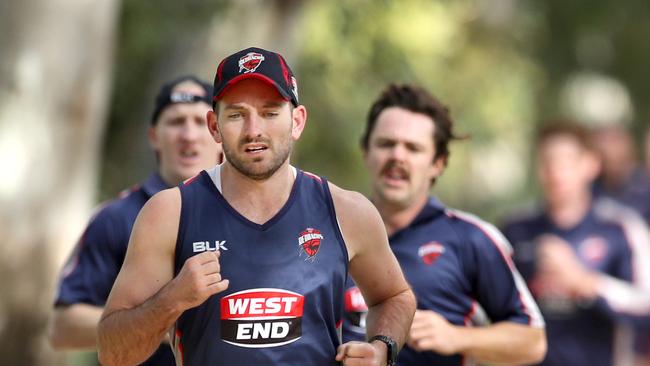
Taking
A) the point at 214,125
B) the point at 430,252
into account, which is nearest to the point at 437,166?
the point at 430,252

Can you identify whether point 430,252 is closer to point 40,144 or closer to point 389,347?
point 389,347

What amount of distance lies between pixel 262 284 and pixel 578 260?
216 inches

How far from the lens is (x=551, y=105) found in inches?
922

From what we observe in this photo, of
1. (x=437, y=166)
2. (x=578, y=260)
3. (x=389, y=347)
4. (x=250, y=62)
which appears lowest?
(x=578, y=260)

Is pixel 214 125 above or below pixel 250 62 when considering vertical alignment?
below

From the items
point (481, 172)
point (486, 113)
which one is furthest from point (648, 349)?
point (481, 172)

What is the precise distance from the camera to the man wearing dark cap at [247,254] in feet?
15.2

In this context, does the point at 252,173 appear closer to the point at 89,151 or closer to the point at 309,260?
the point at 309,260

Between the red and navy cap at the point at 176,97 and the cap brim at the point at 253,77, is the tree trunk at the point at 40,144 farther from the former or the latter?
the cap brim at the point at 253,77

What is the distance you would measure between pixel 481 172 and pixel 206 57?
9936 millimetres

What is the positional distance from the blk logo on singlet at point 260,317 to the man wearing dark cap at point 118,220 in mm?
1763

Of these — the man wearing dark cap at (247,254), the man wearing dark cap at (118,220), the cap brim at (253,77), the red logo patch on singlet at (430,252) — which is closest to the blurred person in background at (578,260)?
the red logo patch on singlet at (430,252)

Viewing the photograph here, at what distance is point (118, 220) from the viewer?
6.40 meters

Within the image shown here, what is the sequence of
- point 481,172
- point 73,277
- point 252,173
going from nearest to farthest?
1. point 252,173
2. point 73,277
3. point 481,172
